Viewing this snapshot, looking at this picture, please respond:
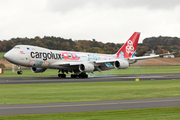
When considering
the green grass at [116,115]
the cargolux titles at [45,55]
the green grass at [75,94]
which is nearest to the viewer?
the green grass at [116,115]

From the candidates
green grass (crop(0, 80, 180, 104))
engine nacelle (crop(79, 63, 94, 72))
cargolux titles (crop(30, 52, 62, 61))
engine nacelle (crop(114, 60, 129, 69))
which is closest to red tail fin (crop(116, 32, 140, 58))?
engine nacelle (crop(114, 60, 129, 69))

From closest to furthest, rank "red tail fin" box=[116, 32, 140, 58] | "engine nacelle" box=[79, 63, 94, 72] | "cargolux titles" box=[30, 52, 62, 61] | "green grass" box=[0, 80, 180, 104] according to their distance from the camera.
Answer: "green grass" box=[0, 80, 180, 104] → "cargolux titles" box=[30, 52, 62, 61] → "engine nacelle" box=[79, 63, 94, 72] → "red tail fin" box=[116, 32, 140, 58]

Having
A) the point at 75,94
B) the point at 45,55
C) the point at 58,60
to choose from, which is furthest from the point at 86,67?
the point at 75,94

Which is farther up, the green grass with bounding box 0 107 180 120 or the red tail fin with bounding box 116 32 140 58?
the red tail fin with bounding box 116 32 140 58

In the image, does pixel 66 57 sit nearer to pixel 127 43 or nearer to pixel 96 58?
pixel 96 58

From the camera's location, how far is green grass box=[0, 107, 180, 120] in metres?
13.1

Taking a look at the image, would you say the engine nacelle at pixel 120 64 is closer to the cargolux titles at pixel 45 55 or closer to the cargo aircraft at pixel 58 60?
the cargo aircraft at pixel 58 60

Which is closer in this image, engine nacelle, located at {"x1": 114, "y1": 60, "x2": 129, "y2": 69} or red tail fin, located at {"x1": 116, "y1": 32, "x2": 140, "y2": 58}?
engine nacelle, located at {"x1": 114, "y1": 60, "x2": 129, "y2": 69}

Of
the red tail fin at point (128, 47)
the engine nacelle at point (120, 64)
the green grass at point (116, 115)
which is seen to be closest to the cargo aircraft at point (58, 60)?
the engine nacelle at point (120, 64)

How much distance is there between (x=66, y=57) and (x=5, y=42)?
10510 centimetres

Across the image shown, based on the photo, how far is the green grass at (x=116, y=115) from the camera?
13.1 m

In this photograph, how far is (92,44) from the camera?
184 metres

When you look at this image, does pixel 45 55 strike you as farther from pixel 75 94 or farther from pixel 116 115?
pixel 116 115

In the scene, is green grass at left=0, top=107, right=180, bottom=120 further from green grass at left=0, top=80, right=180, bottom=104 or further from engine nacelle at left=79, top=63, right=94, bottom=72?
engine nacelle at left=79, top=63, right=94, bottom=72
